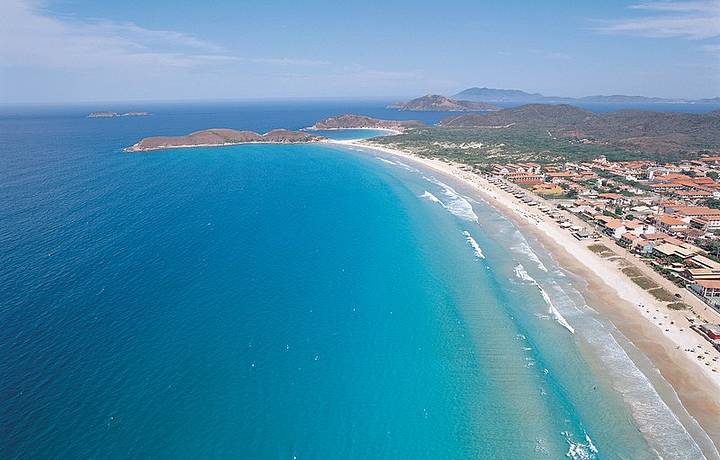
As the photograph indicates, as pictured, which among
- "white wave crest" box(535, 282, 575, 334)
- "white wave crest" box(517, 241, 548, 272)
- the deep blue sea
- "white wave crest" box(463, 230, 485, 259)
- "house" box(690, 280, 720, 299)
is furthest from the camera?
"white wave crest" box(463, 230, 485, 259)

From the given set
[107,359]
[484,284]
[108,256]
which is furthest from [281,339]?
[108,256]

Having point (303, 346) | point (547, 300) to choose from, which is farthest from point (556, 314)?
point (303, 346)

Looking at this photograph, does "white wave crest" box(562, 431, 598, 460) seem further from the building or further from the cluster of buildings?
the building

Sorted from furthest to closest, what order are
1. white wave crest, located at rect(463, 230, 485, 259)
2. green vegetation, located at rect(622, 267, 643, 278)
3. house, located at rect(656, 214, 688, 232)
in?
house, located at rect(656, 214, 688, 232) < white wave crest, located at rect(463, 230, 485, 259) < green vegetation, located at rect(622, 267, 643, 278)

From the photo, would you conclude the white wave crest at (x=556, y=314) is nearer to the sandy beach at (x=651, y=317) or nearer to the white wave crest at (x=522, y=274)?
the white wave crest at (x=522, y=274)

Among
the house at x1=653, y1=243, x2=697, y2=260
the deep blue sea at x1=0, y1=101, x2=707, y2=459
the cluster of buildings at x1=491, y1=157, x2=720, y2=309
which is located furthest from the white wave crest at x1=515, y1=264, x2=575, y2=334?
the house at x1=653, y1=243, x2=697, y2=260

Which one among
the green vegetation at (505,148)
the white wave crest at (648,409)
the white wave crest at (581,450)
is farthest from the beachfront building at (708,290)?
the green vegetation at (505,148)

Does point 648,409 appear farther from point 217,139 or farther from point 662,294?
point 217,139
